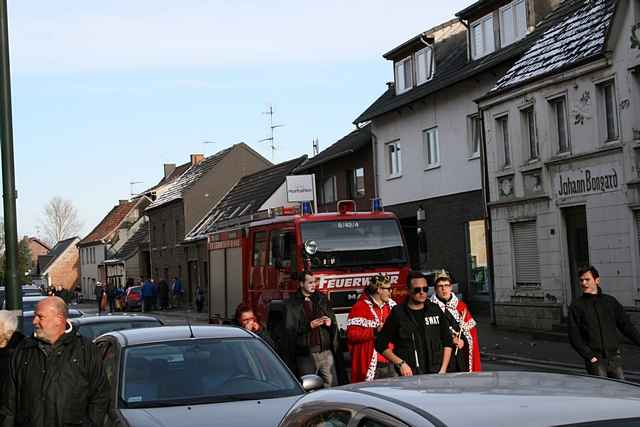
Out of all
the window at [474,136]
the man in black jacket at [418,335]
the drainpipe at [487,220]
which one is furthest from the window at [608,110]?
the man in black jacket at [418,335]

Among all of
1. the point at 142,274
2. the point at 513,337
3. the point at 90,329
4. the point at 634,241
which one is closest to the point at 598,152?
the point at 634,241

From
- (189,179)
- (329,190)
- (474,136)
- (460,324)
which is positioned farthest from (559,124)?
Result: (189,179)

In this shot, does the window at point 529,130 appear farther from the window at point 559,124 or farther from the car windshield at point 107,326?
the car windshield at point 107,326

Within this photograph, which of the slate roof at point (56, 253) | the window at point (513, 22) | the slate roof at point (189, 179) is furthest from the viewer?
the slate roof at point (56, 253)

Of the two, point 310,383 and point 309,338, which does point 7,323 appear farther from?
point 309,338

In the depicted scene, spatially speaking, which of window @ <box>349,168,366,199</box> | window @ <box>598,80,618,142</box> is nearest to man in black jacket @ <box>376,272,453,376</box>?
window @ <box>598,80,618,142</box>

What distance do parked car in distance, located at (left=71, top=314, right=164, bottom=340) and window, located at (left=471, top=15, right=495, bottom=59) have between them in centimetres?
1939

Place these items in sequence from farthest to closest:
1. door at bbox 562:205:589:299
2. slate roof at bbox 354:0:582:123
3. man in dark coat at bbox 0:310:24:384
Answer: slate roof at bbox 354:0:582:123
door at bbox 562:205:589:299
man in dark coat at bbox 0:310:24:384

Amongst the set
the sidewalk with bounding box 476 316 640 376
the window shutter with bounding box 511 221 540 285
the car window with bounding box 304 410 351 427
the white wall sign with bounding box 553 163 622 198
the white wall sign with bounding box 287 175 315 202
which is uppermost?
the white wall sign with bounding box 287 175 315 202

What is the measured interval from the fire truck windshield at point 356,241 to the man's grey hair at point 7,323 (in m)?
10.4

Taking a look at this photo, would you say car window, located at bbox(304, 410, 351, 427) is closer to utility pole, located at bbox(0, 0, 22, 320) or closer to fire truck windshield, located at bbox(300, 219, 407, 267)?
utility pole, located at bbox(0, 0, 22, 320)

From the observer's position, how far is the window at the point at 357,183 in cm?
3928

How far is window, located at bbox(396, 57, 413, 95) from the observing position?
35.8 metres

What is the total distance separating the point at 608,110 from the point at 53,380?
58.8 ft
